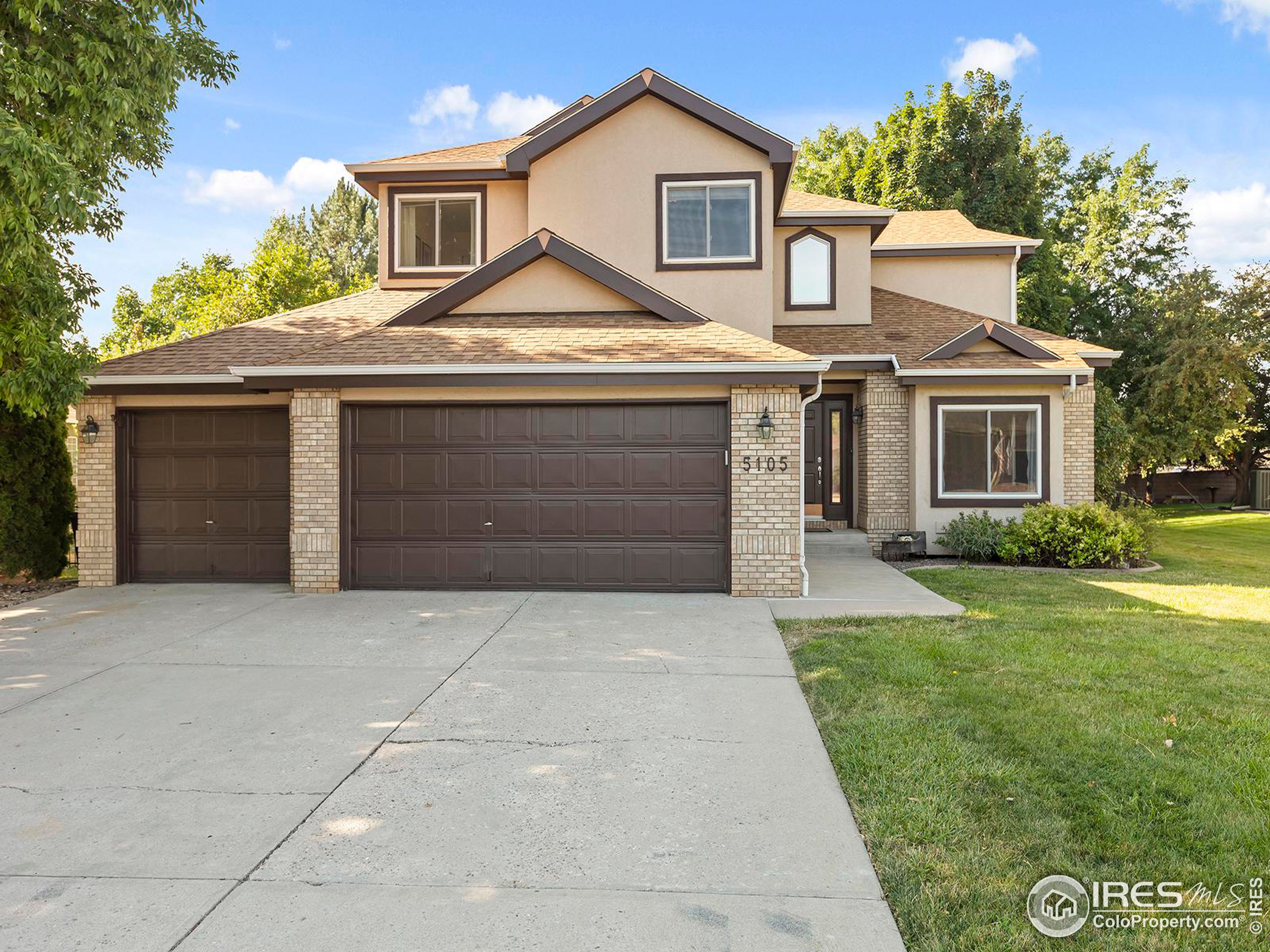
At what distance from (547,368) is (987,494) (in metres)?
8.29

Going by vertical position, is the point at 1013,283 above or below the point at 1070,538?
above

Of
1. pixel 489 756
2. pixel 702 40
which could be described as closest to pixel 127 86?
pixel 489 756

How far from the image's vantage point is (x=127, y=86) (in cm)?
855

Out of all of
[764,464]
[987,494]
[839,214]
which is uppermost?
[839,214]

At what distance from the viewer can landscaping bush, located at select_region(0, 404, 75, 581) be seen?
11.2 metres

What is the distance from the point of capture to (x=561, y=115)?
46.0 feet

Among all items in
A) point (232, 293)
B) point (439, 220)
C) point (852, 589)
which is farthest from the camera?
point (232, 293)

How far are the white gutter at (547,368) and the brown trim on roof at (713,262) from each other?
3.40 meters

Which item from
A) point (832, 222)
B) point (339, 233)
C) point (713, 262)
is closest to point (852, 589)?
point (713, 262)

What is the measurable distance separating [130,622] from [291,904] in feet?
22.9

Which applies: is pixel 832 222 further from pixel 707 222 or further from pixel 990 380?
pixel 990 380

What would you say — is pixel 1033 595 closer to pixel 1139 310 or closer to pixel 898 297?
pixel 898 297

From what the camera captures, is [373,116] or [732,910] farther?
[373,116]
